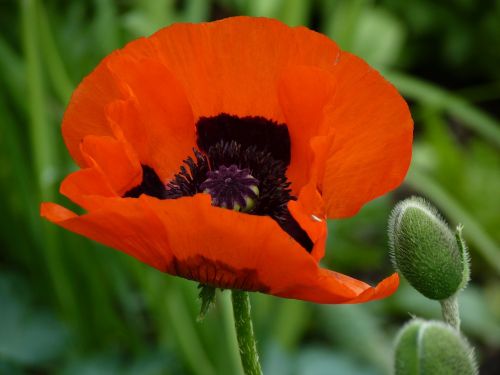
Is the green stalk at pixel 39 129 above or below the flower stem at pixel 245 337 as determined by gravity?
below

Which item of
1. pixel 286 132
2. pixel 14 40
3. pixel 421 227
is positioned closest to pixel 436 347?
pixel 421 227

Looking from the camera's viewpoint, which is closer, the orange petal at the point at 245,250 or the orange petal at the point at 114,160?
the orange petal at the point at 245,250

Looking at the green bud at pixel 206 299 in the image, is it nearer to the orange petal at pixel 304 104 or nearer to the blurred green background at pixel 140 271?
the orange petal at pixel 304 104

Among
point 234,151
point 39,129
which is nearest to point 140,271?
point 39,129

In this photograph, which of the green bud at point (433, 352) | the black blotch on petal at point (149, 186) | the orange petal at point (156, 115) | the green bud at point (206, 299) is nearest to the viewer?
the green bud at point (433, 352)

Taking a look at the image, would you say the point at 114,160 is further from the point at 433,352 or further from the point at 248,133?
the point at 433,352

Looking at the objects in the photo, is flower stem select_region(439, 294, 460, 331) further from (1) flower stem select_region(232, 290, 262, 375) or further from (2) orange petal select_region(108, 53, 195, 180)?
(2) orange petal select_region(108, 53, 195, 180)

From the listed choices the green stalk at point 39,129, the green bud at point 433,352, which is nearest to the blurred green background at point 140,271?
the green stalk at point 39,129
